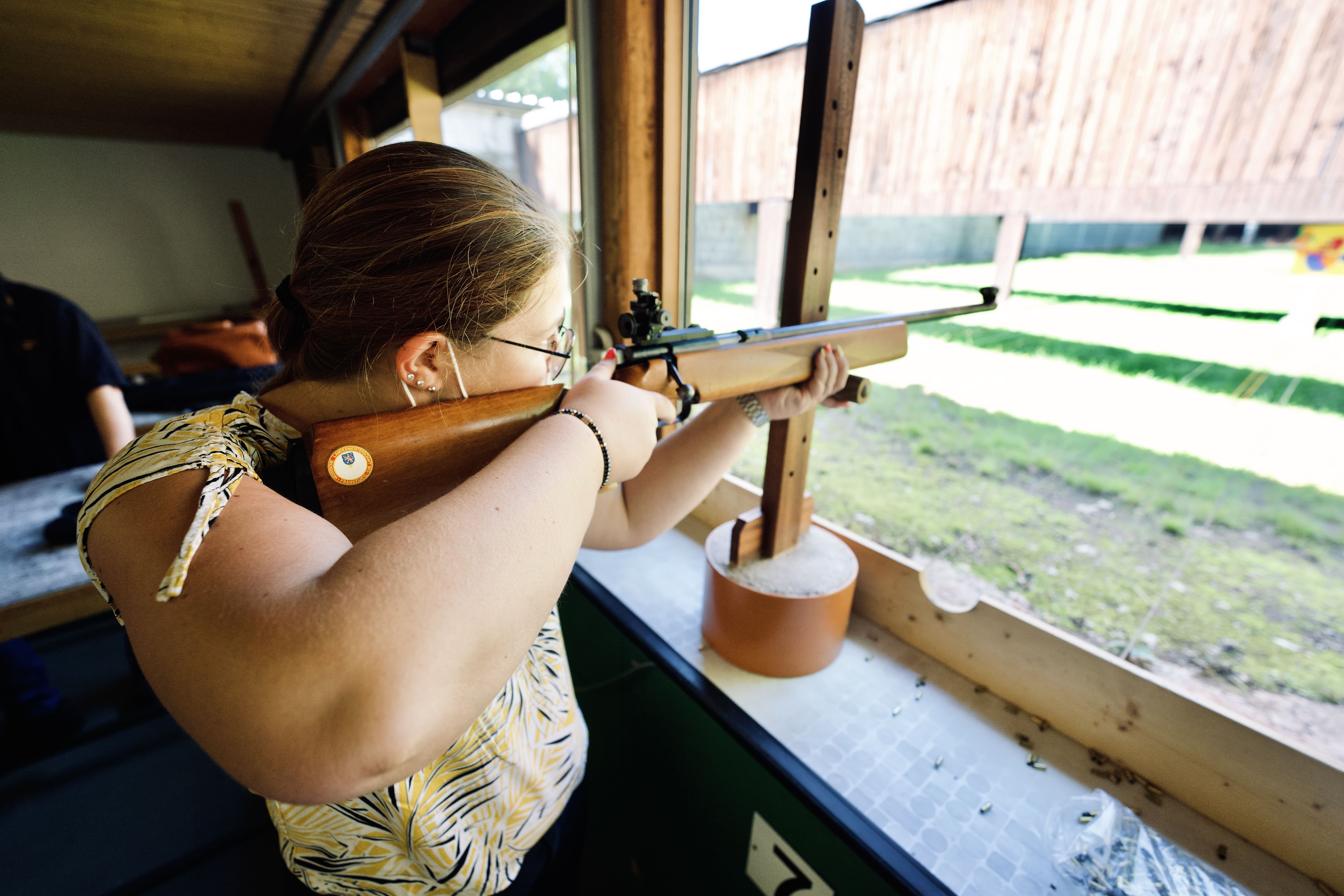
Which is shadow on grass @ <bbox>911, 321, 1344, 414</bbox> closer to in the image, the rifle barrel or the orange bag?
the rifle barrel

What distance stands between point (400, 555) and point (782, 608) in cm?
85

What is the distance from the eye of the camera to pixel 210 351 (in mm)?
3789

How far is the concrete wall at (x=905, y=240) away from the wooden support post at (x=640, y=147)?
0.12 m

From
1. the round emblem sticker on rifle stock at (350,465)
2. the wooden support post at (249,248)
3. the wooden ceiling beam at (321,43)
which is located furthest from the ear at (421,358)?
the wooden support post at (249,248)

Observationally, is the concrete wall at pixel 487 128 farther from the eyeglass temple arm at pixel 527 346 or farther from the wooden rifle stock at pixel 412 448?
the wooden rifle stock at pixel 412 448

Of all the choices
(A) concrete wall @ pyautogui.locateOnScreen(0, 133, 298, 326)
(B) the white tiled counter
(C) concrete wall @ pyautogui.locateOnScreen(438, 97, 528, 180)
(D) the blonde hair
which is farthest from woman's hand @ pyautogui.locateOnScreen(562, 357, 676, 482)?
(A) concrete wall @ pyautogui.locateOnScreen(0, 133, 298, 326)

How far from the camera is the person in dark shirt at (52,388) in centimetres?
186

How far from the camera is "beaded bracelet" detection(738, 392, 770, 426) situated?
1053 mm

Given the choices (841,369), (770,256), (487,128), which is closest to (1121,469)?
(841,369)

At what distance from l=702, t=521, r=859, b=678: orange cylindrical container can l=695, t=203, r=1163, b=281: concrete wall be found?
0.66 m

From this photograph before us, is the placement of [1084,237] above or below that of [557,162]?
below

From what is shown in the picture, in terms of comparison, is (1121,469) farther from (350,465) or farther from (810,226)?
(350,465)

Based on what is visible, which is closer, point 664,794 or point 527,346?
point 527,346

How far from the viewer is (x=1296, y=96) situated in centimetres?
67
